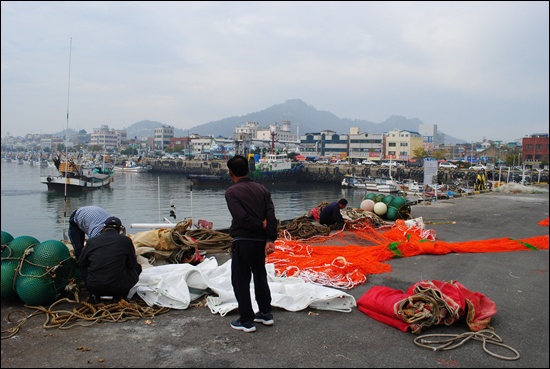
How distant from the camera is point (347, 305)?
388 cm

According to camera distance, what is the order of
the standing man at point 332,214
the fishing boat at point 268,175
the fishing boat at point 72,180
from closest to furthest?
1. the standing man at point 332,214
2. the fishing boat at point 72,180
3. the fishing boat at point 268,175

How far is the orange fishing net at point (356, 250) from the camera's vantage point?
495 centimetres

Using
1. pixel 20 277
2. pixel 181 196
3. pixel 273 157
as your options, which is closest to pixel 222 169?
pixel 273 157

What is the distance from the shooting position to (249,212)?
Result: 3.41m

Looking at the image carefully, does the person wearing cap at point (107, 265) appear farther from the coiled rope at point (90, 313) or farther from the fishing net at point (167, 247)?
the fishing net at point (167, 247)

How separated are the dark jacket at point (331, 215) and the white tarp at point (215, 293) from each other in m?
4.25

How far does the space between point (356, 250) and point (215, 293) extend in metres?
2.74

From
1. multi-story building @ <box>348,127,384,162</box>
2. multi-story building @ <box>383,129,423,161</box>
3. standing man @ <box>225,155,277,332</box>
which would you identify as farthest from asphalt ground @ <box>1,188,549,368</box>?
multi-story building @ <box>383,129,423,161</box>

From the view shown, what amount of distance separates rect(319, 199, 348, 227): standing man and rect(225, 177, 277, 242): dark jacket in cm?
503

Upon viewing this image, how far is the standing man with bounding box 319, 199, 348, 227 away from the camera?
27.7ft

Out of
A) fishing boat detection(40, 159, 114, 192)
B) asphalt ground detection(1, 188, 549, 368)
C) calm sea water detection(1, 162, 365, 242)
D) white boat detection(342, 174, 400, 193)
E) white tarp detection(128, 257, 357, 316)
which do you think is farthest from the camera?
white boat detection(342, 174, 400, 193)

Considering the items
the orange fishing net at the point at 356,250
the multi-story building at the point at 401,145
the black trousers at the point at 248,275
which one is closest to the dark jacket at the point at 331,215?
the orange fishing net at the point at 356,250

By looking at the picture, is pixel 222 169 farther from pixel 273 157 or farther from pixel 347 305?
pixel 347 305

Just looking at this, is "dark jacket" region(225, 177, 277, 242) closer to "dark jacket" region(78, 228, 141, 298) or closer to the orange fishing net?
"dark jacket" region(78, 228, 141, 298)
